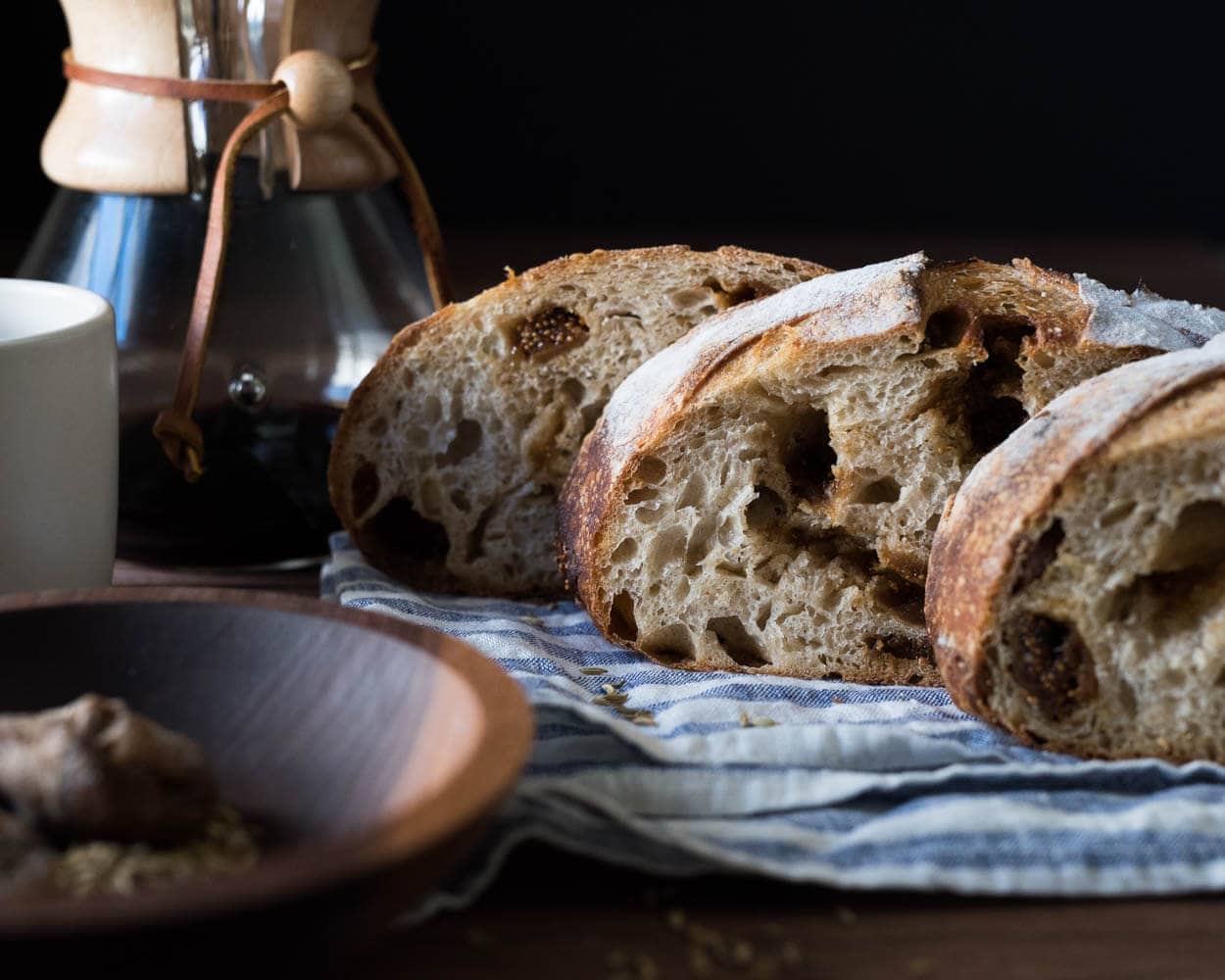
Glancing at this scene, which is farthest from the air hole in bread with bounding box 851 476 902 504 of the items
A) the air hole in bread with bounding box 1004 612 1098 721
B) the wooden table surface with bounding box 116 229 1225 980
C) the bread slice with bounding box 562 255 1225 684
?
the wooden table surface with bounding box 116 229 1225 980

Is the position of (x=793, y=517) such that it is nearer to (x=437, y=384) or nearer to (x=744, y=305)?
(x=744, y=305)

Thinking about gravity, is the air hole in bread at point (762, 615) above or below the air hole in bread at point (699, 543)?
below

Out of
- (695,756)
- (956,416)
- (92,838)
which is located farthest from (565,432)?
(92,838)

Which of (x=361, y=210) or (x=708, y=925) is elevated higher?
(x=361, y=210)

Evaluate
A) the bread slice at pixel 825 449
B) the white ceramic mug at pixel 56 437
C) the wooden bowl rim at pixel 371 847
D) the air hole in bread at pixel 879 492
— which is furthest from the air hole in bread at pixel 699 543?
the white ceramic mug at pixel 56 437

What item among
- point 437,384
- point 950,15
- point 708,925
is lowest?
point 708,925

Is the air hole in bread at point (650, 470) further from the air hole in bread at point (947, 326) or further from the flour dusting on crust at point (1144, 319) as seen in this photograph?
the flour dusting on crust at point (1144, 319)
